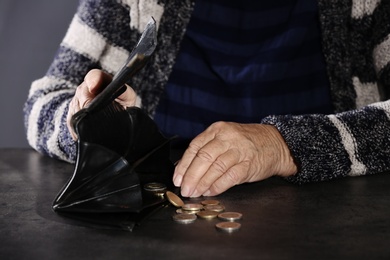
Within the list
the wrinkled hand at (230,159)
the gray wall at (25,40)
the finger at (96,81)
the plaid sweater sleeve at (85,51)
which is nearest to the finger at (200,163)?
the wrinkled hand at (230,159)

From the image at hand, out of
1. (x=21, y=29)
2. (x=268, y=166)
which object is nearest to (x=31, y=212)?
(x=268, y=166)

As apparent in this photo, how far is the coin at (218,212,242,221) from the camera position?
0.96 meters

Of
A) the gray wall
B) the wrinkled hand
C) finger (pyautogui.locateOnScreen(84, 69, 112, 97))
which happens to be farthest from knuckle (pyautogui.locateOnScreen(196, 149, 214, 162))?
the gray wall

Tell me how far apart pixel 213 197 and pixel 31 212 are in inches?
11.3

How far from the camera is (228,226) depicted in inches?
36.2

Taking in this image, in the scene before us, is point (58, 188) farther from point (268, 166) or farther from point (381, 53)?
point (381, 53)

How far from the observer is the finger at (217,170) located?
3.67ft

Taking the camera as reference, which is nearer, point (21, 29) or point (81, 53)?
point (81, 53)

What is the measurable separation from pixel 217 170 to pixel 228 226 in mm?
230

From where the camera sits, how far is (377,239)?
87 centimetres

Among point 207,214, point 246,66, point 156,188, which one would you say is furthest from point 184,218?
point 246,66

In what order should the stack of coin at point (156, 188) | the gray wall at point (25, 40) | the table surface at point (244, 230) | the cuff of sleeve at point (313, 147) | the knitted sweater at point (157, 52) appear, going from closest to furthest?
the table surface at point (244, 230) < the stack of coin at point (156, 188) < the cuff of sleeve at point (313, 147) < the knitted sweater at point (157, 52) < the gray wall at point (25, 40)

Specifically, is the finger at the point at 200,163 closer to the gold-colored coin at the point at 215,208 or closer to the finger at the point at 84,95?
the gold-colored coin at the point at 215,208

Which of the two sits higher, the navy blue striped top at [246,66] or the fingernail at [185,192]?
the navy blue striped top at [246,66]
